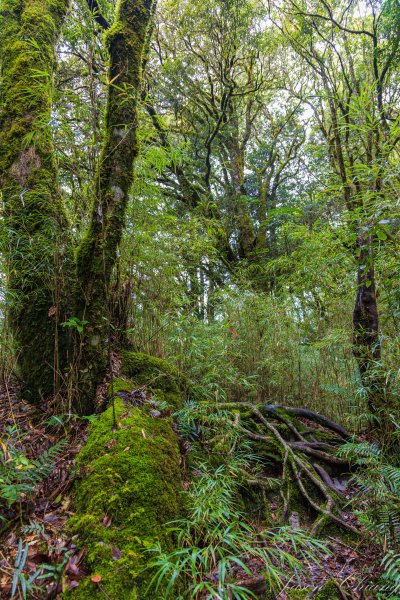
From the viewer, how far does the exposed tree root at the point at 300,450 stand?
2.38m

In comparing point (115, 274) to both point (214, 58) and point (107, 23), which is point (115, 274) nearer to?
point (107, 23)

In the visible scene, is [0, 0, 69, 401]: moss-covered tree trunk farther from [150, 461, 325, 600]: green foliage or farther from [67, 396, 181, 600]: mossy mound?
[150, 461, 325, 600]: green foliage

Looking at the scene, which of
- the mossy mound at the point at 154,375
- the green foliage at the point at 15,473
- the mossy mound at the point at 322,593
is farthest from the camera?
the mossy mound at the point at 154,375

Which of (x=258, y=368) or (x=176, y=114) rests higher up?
(x=176, y=114)

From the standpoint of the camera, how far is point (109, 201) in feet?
7.83

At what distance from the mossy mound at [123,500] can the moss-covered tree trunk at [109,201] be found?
466 mm

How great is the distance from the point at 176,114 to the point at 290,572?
793cm

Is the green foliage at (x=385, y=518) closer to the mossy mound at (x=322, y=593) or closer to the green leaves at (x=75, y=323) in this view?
the mossy mound at (x=322, y=593)

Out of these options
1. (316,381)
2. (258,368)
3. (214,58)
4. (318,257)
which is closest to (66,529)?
(258,368)

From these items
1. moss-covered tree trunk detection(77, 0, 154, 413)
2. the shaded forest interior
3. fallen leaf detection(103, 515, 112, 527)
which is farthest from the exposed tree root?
fallen leaf detection(103, 515, 112, 527)

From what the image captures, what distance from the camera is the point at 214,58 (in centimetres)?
685

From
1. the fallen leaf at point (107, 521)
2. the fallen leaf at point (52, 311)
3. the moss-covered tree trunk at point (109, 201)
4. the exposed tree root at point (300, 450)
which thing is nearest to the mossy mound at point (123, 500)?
the fallen leaf at point (107, 521)

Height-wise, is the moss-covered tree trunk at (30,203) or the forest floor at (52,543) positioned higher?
the moss-covered tree trunk at (30,203)

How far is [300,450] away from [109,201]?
2.79m
